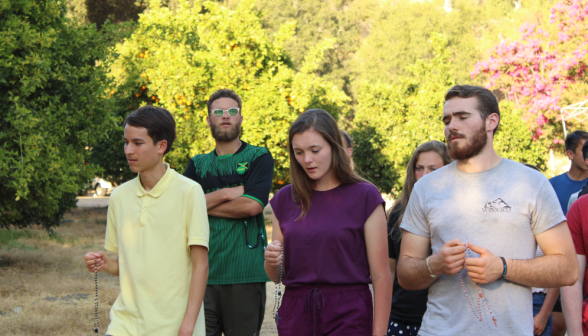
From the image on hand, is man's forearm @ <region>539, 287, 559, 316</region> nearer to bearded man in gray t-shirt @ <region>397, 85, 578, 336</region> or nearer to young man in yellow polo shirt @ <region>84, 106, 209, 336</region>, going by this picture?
bearded man in gray t-shirt @ <region>397, 85, 578, 336</region>

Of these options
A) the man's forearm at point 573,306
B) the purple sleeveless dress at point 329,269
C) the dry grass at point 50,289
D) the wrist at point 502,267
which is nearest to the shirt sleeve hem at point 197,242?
the purple sleeveless dress at point 329,269

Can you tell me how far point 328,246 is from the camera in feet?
9.64

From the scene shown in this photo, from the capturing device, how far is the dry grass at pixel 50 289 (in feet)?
23.8

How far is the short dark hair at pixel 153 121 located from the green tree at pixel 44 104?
237 inches

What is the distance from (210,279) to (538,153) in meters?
16.0

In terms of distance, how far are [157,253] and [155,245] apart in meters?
0.05

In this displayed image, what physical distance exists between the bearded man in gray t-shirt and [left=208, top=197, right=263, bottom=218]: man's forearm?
1.44 m

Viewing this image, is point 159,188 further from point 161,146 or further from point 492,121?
point 492,121

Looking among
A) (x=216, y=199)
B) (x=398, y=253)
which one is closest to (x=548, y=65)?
(x=398, y=253)

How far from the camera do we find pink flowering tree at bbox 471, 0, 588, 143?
2292 cm

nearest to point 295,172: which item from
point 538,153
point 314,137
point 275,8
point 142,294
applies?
point 314,137

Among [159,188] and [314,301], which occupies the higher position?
[159,188]

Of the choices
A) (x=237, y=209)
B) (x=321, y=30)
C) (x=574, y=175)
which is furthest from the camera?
(x=321, y=30)

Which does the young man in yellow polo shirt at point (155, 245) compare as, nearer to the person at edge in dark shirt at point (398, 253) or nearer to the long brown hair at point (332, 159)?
the long brown hair at point (332, 159)
